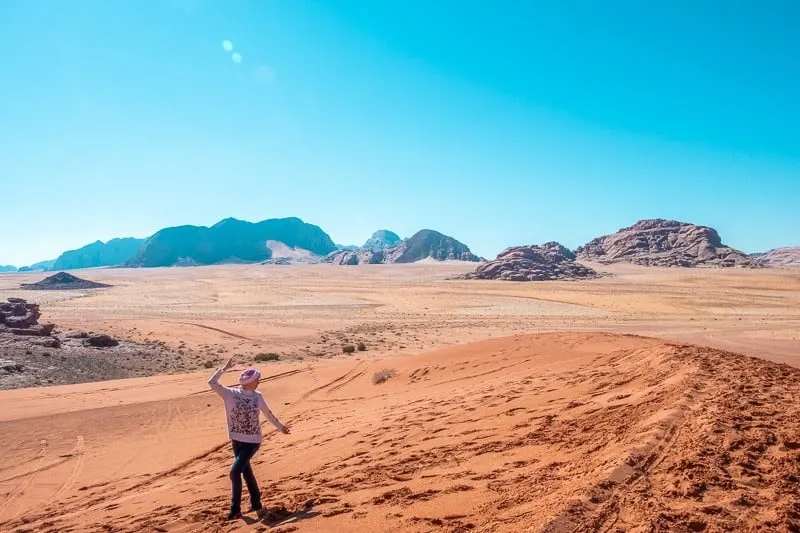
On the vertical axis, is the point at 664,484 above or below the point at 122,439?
above

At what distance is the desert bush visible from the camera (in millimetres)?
14703

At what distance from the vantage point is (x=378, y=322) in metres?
38.0

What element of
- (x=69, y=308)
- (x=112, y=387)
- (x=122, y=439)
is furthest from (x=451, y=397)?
(x=69, y=308)

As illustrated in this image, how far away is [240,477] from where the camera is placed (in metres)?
5.64

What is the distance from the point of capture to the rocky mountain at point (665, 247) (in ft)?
393

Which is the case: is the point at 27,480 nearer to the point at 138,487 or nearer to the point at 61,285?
the point at 138,487

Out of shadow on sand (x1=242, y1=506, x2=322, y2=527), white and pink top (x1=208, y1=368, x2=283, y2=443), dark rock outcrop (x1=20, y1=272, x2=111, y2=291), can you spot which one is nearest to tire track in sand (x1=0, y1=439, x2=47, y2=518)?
white and pink top (x1=208, y1=368, x2=283, y2=443)

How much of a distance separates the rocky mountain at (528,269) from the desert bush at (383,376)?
271ft

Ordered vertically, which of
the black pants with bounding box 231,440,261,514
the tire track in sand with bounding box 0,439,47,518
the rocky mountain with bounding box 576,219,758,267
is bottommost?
the tire track in sand with bounding box 0,439,47,518

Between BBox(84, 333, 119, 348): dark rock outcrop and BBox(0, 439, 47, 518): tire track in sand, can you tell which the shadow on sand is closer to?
BBox(0, 439, 47, 518): tire track in sand

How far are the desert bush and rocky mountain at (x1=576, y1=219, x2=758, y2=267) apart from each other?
398 feet

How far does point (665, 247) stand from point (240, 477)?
157775mm

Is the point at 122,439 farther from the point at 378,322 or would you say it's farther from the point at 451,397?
the point at 378,322

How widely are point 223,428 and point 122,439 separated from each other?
7.03 feet
